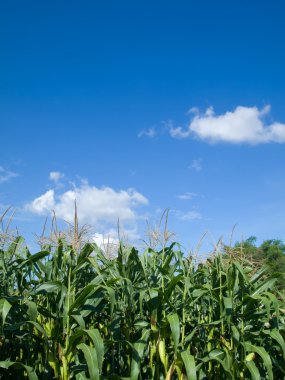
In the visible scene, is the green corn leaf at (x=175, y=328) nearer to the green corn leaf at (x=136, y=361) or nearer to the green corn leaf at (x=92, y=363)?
the green corn leaf at (x=136, y=361)

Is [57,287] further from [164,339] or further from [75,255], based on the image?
[164,339]

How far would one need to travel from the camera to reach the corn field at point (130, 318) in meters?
4.04

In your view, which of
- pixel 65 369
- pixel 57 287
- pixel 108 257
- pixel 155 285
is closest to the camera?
pixel 65 369

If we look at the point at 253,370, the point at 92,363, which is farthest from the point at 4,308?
the point at 253,370

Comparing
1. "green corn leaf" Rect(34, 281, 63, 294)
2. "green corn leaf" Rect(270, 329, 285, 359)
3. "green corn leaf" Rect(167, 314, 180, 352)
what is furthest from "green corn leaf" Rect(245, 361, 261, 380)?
"green corn leaf" Rect(34, 281, 63, 294)

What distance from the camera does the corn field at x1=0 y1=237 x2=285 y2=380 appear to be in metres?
4.04

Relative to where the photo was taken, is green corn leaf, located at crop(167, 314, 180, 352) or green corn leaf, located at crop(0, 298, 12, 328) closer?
green corn leaf, located at crop(0, 298, 12, 328)

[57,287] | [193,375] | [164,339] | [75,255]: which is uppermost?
[75,255]

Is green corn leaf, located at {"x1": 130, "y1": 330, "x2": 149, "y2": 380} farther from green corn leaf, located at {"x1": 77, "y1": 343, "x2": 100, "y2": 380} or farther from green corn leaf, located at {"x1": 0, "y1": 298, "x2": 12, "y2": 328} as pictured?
green corn leaf, located at {"x1": 0, "y1": 298, "x2": 12, "y2": 328}

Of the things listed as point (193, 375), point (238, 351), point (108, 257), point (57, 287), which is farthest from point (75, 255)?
point (238, 351)

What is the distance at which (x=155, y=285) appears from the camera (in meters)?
4.84

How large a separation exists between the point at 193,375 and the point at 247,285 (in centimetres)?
143

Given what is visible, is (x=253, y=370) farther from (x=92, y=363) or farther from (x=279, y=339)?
(x=92, y=363)

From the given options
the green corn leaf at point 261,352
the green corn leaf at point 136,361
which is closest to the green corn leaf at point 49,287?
the green corn leaf at point 136,361
